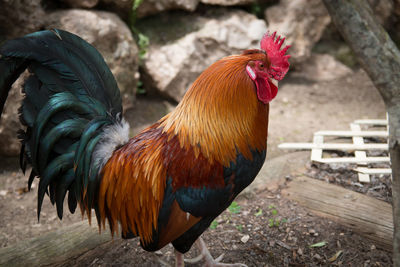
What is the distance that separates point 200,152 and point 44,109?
1.17 meters

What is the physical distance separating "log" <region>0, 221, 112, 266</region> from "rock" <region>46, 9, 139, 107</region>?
9.76ft

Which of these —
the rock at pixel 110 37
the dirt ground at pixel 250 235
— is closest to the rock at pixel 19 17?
the rock at pixel 110 37

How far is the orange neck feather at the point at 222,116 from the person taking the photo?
267cm

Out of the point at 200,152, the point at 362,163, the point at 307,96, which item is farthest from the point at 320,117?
the point at 200,152

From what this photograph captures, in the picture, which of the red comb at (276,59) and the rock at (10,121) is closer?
the red comb at (276,59)

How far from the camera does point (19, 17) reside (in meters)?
4.65

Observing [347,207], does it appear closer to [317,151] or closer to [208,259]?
[317,151]

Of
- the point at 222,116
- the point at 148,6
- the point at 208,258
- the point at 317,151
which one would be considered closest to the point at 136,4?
the point at 148,6

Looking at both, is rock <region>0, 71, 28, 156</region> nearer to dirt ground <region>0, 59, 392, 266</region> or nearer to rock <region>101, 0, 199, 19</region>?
dirt ground <region>0, 59, 392, 266</region>

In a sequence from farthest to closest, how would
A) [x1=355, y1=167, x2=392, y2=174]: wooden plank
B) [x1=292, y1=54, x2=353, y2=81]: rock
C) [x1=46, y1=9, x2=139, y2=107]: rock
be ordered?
[x1=292, y1=54, x2=353, y2=81]: rock
[x1=46, y1=9, x2=139, y2=107]: rock
[x1=355, y1=167, x2=392, y2=174]: wooden plank

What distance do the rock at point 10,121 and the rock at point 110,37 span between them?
3.50 ft

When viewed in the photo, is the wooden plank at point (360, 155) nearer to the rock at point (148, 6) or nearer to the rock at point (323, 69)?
the rock at point (323, 69)

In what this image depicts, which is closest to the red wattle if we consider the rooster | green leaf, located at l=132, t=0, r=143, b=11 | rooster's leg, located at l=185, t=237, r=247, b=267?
the rooster

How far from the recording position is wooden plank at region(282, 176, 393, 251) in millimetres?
3312
